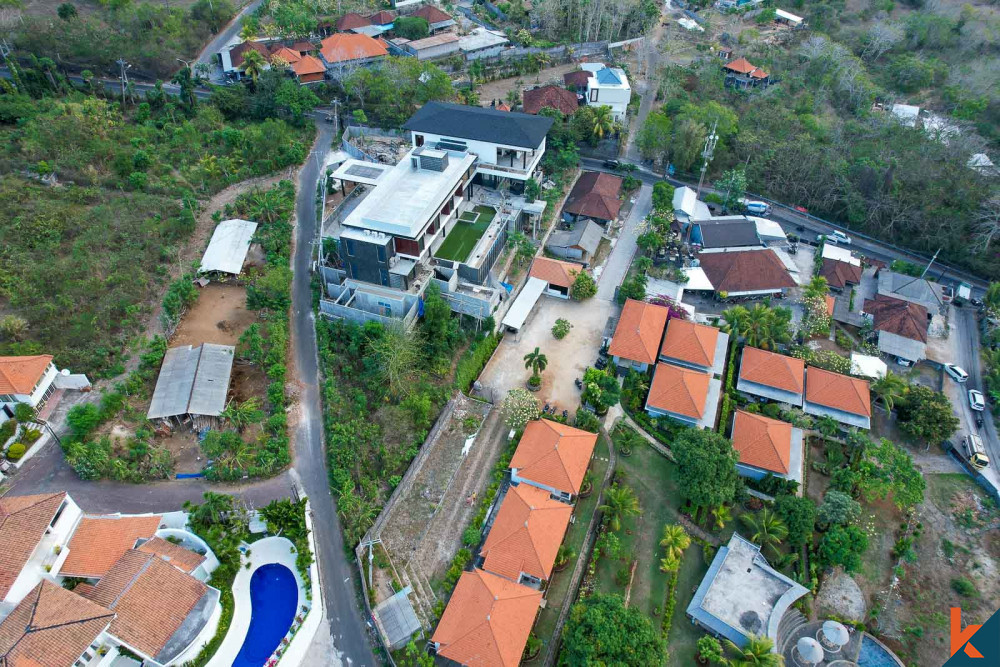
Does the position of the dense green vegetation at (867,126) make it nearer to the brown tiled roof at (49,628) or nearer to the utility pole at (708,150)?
the utility pole at (708,150)

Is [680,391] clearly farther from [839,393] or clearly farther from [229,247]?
[229,247]

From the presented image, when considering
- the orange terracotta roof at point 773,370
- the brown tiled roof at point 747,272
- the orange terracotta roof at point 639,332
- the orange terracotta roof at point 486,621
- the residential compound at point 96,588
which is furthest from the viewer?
the brown tiled roof at point 747,272

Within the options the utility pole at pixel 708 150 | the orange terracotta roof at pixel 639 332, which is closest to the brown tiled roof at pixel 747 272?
the orange terracotta roof at pixel 639 332

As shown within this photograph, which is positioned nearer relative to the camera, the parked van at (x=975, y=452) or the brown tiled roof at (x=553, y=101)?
the parked van at (x=975, y=452)

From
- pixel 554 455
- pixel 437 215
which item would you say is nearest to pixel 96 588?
pixel 554 455

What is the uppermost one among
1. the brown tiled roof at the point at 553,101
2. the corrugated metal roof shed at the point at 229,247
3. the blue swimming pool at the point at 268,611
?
the brown tiled roof at the point at 553,101

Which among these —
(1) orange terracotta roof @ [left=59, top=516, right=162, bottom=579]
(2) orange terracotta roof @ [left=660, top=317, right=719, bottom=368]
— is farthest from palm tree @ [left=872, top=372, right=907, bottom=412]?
(1) orange terracotta roof @ [left=59, top=516, right=162, bottom=579]

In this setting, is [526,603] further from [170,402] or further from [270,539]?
[170,402]

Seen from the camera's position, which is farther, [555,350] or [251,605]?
[555,350]
